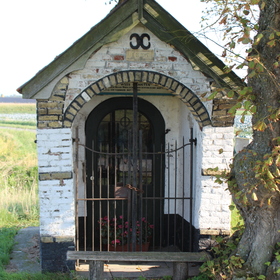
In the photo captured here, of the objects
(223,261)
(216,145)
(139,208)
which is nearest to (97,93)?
(216,145)

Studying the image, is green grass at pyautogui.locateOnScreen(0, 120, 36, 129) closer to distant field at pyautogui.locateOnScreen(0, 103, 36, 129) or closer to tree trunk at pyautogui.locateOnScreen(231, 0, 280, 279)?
distant field at pyautogui.locateOnScreen(0, 103, 36, 129)

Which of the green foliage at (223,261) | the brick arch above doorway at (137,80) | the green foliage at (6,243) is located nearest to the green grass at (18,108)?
the green foliage at (6,243)

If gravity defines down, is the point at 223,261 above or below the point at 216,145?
below

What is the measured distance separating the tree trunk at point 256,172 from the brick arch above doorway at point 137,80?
3.26 ft

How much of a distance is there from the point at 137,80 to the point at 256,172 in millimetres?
2051

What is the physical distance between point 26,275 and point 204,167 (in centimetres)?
290

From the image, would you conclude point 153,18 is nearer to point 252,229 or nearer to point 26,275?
point 252,229

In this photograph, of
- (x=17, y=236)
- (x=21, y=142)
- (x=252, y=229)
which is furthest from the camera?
(x=21, y=142)

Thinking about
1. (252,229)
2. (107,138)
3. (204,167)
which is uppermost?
(107,138)

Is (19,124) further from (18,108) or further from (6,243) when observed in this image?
(6,243)

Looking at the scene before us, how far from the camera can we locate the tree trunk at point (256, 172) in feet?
14.8

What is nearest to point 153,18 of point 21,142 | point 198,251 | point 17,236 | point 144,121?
point 144,121

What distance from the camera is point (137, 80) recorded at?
5477 millimetres

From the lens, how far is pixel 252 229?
4.98 metres
